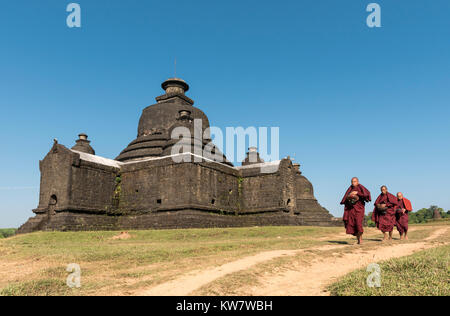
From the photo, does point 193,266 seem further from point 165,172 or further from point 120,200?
point 120,200

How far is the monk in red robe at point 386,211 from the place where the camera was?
11.7 metres

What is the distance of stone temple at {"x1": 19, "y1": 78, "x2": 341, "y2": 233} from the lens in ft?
71.5

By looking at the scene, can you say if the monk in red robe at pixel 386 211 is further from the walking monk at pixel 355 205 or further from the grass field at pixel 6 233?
the grass field at pixel 6 233

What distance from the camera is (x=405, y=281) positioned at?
198 inches

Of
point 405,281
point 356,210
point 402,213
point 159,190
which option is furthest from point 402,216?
point 159,190

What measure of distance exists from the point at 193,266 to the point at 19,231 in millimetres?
20674

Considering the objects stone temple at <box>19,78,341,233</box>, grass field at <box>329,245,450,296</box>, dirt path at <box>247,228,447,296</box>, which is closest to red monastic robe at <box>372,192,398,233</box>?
dirt path at <box>247,228,447,296</box>

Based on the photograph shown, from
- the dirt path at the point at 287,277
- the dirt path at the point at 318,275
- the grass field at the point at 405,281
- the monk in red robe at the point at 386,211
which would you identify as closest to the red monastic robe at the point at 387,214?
the monk in red robe at the point at 386,211

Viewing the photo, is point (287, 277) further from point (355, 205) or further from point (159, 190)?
point (159, 190)

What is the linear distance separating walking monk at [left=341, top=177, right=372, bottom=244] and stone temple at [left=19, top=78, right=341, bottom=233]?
38.1ft

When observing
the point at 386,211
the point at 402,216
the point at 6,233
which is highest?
the point at 386,211

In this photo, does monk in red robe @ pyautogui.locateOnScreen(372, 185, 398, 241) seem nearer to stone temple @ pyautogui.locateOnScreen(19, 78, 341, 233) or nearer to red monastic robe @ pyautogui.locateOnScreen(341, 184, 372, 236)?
red monastic robe @ pyautogui.locateOnScreen(341, 184, 372, 236)

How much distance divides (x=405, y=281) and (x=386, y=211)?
7459 millimetres
